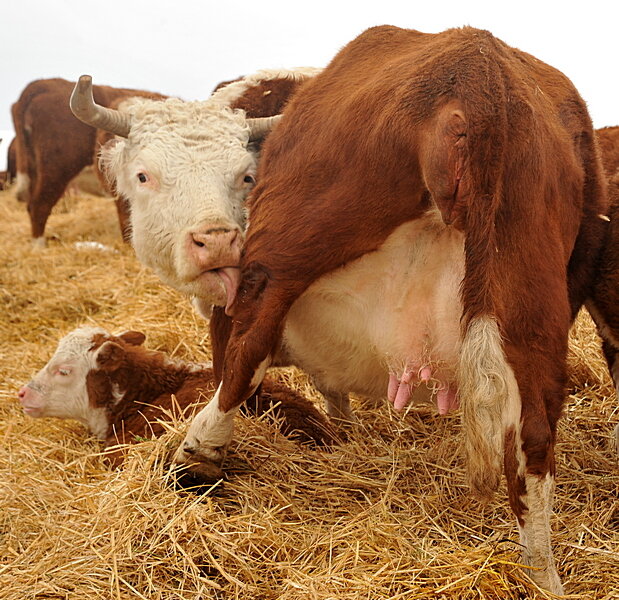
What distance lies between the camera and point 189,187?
328 cm

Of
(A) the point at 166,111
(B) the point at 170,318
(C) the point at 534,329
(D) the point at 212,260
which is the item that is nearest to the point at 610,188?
(C) the point at 534,329

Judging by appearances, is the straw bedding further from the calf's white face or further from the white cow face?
the white cow face

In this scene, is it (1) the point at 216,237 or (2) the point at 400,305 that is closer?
(2) the point at 400,305

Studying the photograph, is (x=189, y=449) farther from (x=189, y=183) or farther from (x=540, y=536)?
(x=540, y=536)

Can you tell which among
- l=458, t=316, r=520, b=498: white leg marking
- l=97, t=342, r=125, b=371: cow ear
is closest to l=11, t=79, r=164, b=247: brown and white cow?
l=97, t=342, r=125, b=371: cow ear

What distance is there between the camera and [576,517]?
3.17 meters

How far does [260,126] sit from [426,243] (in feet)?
4.60

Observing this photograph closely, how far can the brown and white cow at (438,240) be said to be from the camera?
2.29 m

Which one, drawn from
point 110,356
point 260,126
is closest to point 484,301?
point 260,126

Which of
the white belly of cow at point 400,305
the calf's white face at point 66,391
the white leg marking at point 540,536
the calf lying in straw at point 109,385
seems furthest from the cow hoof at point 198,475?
the calf's white face at point 66,391

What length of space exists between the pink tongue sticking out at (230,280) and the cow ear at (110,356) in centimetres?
180

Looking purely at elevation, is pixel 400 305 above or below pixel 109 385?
above

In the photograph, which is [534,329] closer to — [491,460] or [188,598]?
[491,460]

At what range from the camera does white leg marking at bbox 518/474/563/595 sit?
243 cm
